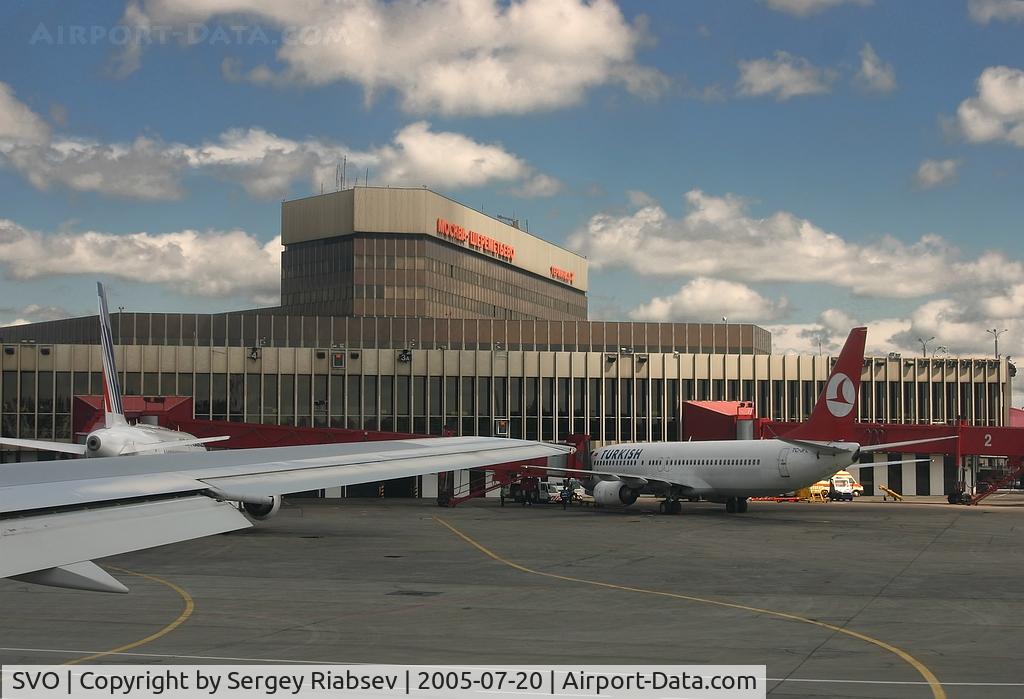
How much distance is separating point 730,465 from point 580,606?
1275 inches

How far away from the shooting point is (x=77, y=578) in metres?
5.49

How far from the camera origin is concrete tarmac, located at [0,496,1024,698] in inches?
570

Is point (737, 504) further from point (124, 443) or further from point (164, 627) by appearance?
point (164, 627)

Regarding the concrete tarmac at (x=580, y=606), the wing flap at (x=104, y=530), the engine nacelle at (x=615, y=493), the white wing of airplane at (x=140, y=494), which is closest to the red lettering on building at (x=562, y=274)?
the engine nacelle at (x=615, y=493)

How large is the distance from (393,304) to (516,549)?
91136mm

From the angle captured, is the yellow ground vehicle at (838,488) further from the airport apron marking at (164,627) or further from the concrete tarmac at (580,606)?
the airport apron marking at (164,627)

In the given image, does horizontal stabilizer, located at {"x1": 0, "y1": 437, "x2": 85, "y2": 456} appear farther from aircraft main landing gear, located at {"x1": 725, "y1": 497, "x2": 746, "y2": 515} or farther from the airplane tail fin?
aircraft main landing gear, located at {"x1": 725, "y1": 497, "x2": 746, "y2": 515}

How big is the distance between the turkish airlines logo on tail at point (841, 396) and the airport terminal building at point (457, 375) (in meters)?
36.4

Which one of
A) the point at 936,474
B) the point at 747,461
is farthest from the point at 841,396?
the point at 936,474

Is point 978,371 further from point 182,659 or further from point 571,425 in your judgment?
point 182,659

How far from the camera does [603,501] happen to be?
185ft

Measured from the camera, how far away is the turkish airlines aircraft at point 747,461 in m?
46.5

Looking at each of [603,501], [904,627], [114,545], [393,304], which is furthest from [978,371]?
[114,545]

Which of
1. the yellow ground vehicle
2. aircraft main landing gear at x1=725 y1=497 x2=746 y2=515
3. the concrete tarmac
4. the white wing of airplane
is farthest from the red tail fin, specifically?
the white wing of airplane
